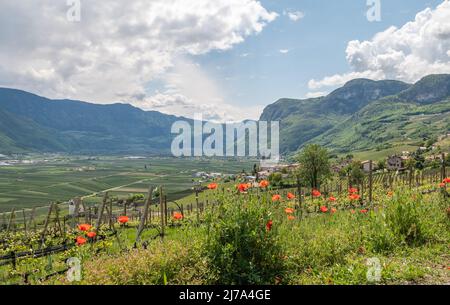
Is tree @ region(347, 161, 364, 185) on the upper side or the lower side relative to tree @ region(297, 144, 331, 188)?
lower

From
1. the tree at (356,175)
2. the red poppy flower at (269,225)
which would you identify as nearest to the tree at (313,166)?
the tree at (356,175)

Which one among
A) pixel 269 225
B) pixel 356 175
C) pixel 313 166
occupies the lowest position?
pixel 356 175

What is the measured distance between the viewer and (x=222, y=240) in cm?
615

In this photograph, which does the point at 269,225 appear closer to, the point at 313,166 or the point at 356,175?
the point at 313,166

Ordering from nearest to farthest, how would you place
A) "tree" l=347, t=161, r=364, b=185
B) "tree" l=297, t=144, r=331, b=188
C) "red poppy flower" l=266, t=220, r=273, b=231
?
"red poppy flower" l=266, t=220, r=273, b=231 < "tree" l=347, t=161, r=364, b=185 < "tree" l=297, t=144, r=331, b=188

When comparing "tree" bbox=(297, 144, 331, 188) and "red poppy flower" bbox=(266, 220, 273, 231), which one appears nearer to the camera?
"red poppy flower" bbox=(266, 220, 273, 231)

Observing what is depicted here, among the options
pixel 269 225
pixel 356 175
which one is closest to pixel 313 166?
pixel 356 175

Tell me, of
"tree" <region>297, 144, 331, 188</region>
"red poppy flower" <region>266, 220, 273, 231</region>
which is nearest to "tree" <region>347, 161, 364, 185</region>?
"tree" <region>297, 144, 331, 188</region>

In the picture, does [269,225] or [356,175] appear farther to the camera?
[356,175]

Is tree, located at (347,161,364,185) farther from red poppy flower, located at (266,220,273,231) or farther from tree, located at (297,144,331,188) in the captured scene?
red poppy flower, located at (266,220,273,231)
